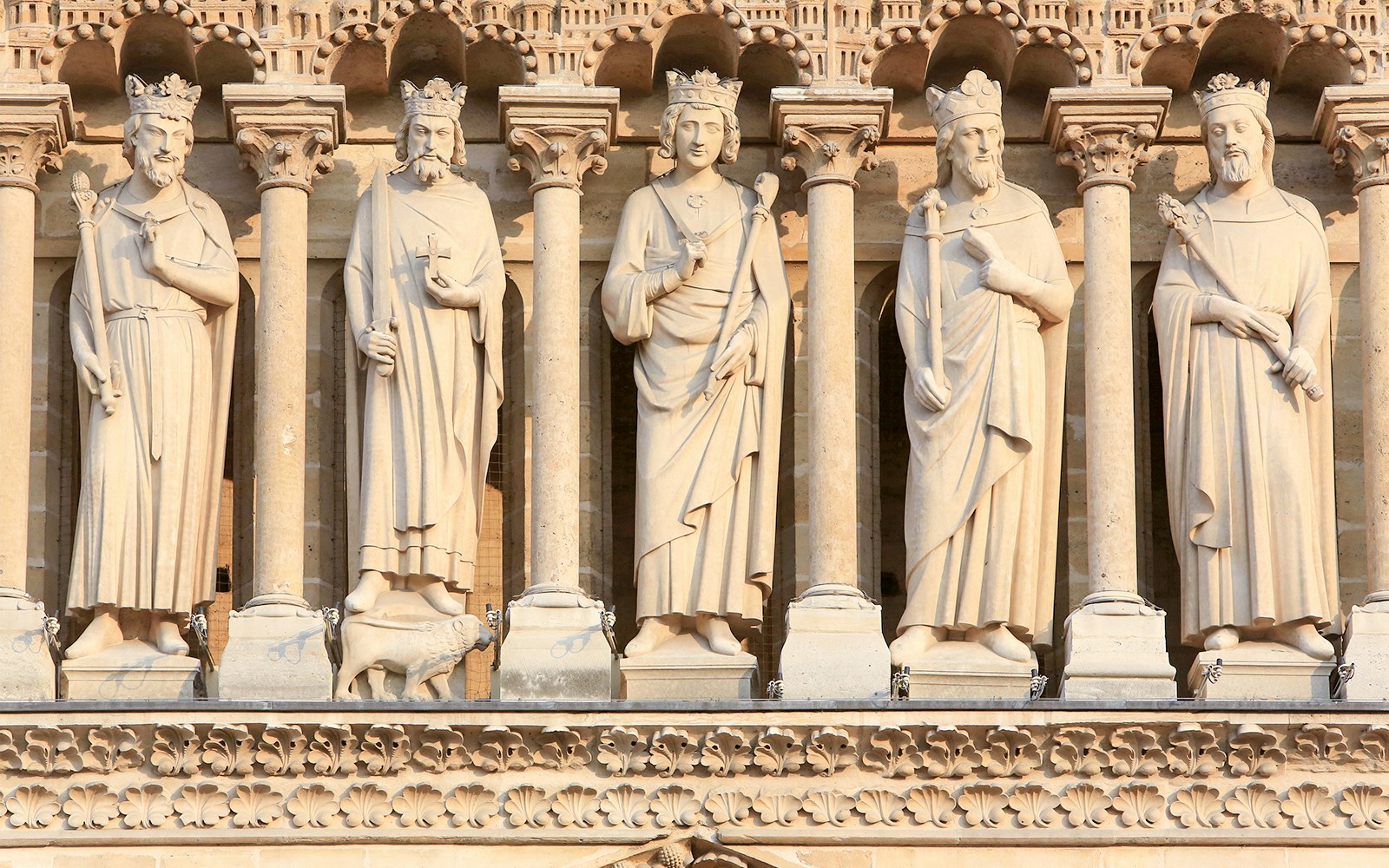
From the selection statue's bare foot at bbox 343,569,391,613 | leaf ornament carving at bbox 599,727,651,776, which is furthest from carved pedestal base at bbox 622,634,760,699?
statue's bare foot at bbox 343,569,391,613

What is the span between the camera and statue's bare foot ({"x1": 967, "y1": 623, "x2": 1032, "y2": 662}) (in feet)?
66.7

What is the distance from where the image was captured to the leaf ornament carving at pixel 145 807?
64.8ft

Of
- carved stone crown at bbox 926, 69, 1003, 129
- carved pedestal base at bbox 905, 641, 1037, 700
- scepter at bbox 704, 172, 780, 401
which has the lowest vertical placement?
carved pedestal base at bbox 905, 641, 1037, 700

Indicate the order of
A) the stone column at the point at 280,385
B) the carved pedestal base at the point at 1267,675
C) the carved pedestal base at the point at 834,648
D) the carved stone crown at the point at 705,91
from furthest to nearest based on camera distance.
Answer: the carved stone crown at the point at 705,91, the carved pedestal base at the point at 1267,675, the stone column at the point at 280,385, the carved pedestal base at the point at 834,648

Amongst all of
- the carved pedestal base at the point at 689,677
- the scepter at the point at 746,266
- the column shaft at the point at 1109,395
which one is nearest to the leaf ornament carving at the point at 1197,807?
the column shaft at the point at 1109,395

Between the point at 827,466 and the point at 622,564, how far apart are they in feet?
4.95

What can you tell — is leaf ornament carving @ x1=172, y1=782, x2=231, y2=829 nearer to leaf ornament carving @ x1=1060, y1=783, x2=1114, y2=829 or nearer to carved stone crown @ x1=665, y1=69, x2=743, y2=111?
leaf ornament carving @ x1=1060, y1=783, x2=1114, y2=829

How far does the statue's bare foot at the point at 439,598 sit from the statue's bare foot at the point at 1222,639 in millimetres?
3471

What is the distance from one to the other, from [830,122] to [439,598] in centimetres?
295

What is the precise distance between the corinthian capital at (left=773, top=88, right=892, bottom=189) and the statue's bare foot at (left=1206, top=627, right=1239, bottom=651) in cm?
279

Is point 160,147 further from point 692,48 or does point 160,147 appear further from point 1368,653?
point 1368,653

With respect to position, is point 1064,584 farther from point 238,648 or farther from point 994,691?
point 238,648

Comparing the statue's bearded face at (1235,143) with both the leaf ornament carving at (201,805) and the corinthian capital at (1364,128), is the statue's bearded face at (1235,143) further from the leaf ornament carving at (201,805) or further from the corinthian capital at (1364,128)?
the leaf ornament carving at (201,805)

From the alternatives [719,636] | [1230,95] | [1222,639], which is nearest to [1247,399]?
[1222,639]
